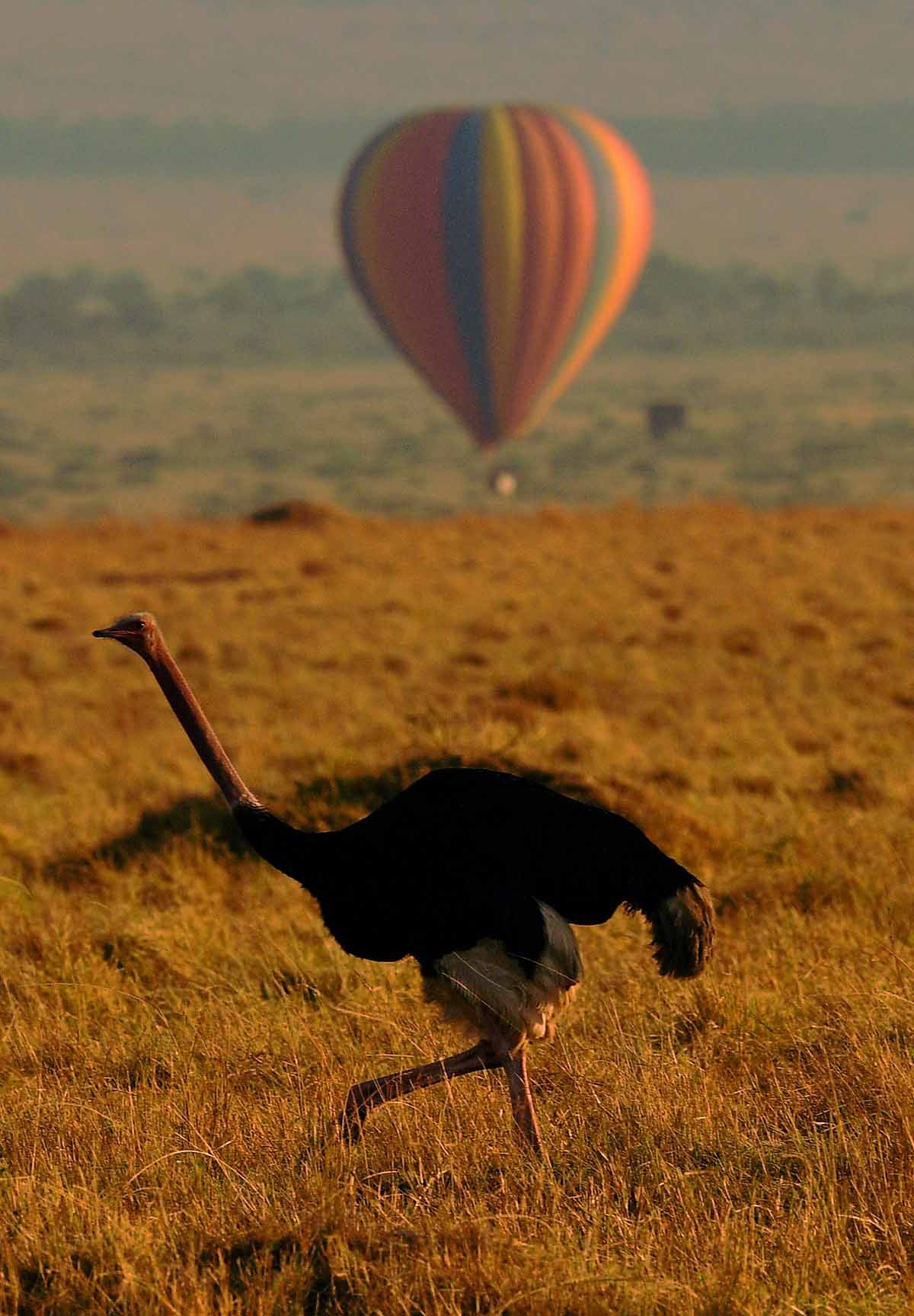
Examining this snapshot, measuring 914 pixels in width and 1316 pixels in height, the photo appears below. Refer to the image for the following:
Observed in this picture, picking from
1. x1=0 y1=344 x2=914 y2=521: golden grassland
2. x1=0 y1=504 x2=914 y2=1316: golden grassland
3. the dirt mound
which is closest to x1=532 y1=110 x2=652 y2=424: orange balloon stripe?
the dirt mound

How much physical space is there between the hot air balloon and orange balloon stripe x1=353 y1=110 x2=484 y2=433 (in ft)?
0.12

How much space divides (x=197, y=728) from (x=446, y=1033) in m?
1.48

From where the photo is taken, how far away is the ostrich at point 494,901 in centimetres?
542

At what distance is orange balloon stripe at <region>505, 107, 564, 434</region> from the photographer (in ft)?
166

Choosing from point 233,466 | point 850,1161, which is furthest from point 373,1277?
point 233,466

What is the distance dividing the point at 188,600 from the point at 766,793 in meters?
13.8

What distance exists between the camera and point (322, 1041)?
6828 millimetres

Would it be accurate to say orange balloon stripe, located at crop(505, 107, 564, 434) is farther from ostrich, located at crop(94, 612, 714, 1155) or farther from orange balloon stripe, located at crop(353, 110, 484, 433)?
ostrich, located at crop(94, 612, 714, 1155)

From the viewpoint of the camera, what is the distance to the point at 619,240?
52.5m

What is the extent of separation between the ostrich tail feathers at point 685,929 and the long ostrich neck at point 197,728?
1313 millimetres

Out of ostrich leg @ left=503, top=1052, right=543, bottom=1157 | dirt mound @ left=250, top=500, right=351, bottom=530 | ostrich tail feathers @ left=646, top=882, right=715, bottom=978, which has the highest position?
ostrich tail feathers @ left=646, top=882, right=715, bottom=978

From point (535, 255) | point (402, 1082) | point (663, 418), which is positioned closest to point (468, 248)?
point (535, 255)

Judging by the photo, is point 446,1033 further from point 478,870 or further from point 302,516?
point 302,516

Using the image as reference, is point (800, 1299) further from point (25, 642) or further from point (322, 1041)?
point (25, 642)
